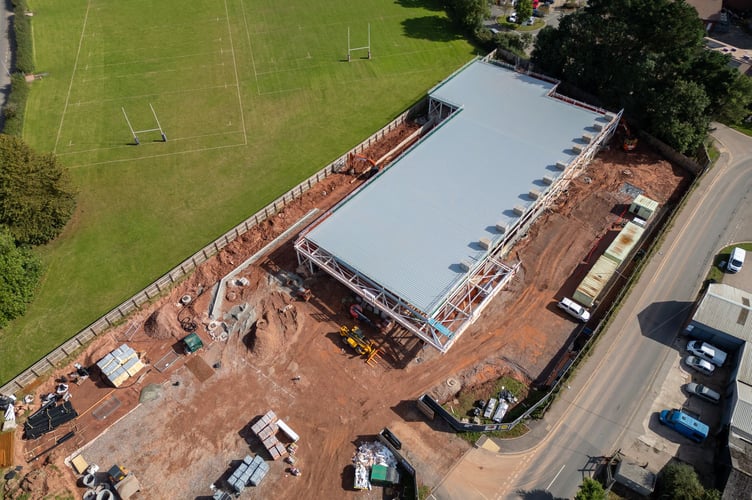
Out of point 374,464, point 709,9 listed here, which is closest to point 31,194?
point 374,464

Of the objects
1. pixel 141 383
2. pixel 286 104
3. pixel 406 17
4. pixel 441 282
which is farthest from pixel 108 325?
pixel 406 17

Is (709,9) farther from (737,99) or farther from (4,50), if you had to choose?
(4,50)

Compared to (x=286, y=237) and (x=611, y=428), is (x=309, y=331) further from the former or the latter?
(x=611, y=428)

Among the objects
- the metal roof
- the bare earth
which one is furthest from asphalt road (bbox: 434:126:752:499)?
the metal roof

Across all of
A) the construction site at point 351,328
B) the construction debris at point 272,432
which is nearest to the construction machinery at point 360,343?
the construction site at point 351,328

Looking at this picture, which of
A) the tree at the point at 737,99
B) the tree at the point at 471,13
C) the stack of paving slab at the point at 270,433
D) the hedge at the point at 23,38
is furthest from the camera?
the tree at the point at 471,13

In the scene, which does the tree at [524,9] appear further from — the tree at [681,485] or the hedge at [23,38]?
the hedge at [23,38]

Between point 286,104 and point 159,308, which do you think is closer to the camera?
point 159,308
